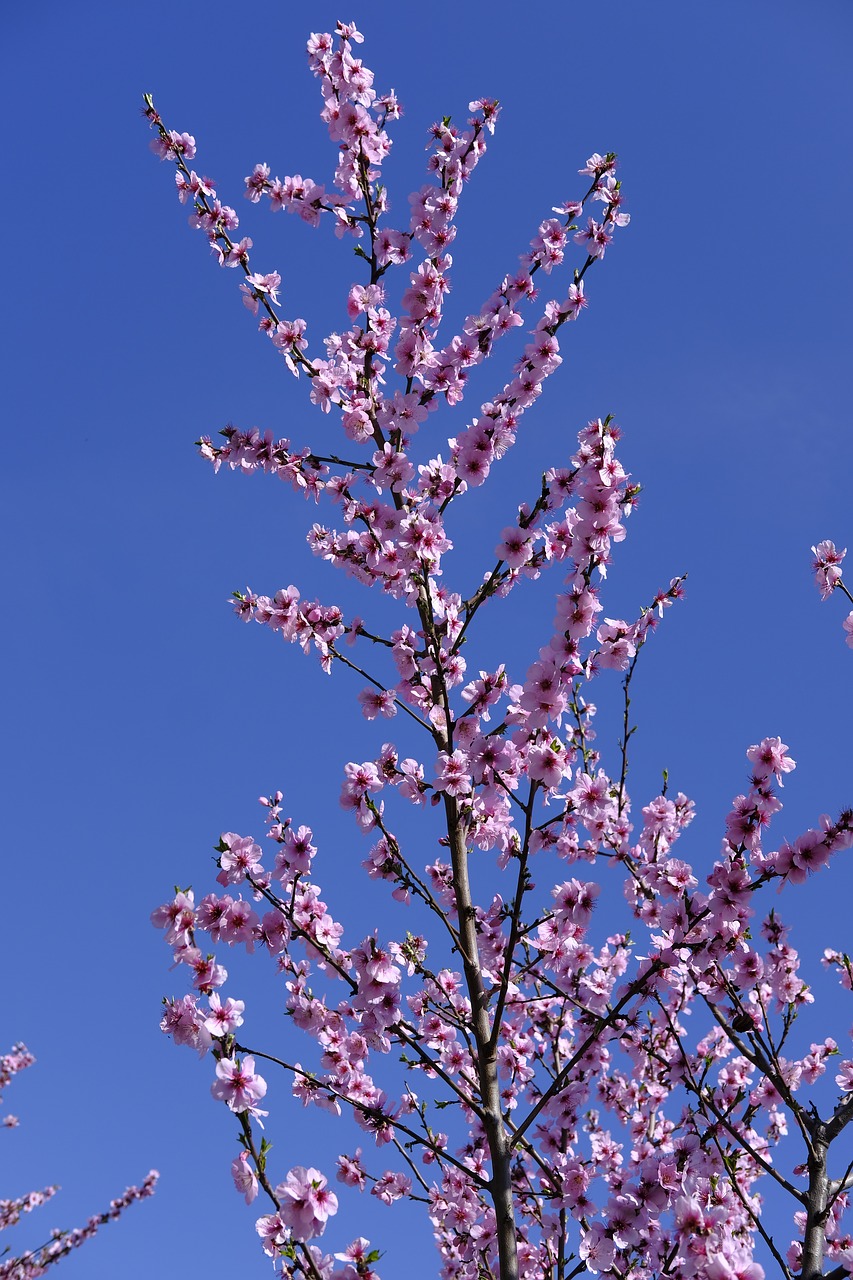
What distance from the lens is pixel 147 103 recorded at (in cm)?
738

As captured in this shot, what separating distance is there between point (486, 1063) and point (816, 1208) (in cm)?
195

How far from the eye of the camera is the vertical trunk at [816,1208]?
4777mm

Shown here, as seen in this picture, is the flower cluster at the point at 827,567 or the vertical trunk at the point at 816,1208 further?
the flower cluster at the point at 827,567

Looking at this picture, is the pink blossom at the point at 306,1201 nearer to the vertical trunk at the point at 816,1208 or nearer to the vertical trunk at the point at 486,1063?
the vertical trunk at the point at 486,1063

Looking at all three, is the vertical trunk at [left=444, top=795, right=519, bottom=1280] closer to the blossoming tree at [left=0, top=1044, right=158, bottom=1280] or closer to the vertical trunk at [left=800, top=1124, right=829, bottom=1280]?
the vertical trunk at [left=800, top=1124, right=829, bottom=1280]

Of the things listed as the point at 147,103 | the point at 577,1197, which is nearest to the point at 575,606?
the point at 577,1197

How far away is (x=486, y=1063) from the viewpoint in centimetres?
536

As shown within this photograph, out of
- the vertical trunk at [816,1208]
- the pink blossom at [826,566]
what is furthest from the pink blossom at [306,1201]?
the pink blossom at [826,566]

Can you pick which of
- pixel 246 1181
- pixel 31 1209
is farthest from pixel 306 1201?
pixel 31 1209

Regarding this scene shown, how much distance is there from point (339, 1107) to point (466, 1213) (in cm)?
234

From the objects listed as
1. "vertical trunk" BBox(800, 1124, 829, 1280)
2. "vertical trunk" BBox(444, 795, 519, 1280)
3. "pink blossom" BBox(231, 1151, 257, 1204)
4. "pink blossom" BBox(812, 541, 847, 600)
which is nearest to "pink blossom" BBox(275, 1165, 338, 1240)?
"pink blossom" BBox(231, 1151, 257, 1204)

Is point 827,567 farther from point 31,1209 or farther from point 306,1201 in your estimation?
point 31,1209

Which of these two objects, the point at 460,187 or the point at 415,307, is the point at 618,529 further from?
the point at 460,187

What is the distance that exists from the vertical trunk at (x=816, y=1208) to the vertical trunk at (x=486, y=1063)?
1539 mm
